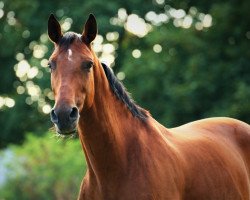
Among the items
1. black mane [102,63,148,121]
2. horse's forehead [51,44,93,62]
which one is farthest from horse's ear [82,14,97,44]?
black mane [102,63,148,121]

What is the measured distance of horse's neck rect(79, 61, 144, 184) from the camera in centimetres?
620

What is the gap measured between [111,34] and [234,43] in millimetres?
5740

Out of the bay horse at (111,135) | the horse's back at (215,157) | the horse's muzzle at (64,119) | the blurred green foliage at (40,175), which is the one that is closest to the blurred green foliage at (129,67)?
the blurred green foliage at (40,175)

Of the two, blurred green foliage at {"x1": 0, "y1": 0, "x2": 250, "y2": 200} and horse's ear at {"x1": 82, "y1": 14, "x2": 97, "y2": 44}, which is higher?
horse's ear at {"x1": 82, "y1": 14, "x2": 97, "y2": 44}

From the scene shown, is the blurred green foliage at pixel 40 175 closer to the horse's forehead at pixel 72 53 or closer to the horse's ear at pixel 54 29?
the horse's ear at pixel 54 29

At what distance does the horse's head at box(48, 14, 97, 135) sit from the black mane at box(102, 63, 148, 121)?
333 mm

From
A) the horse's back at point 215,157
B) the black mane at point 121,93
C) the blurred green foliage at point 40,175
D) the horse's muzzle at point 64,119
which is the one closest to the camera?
the horse's muzzle at point 64,119

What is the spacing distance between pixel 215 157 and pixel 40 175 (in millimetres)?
9530

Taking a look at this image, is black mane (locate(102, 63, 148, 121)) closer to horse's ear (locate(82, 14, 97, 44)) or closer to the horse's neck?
the horse's neck

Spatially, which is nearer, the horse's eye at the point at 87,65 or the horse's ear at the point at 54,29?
the horse's eye at the point at 87,65

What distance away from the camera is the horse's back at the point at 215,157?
273 inches

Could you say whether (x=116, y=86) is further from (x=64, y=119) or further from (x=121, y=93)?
(x=64, y=119)

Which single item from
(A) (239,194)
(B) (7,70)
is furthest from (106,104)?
(B) (7,70)

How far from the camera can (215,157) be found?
7.40 m
